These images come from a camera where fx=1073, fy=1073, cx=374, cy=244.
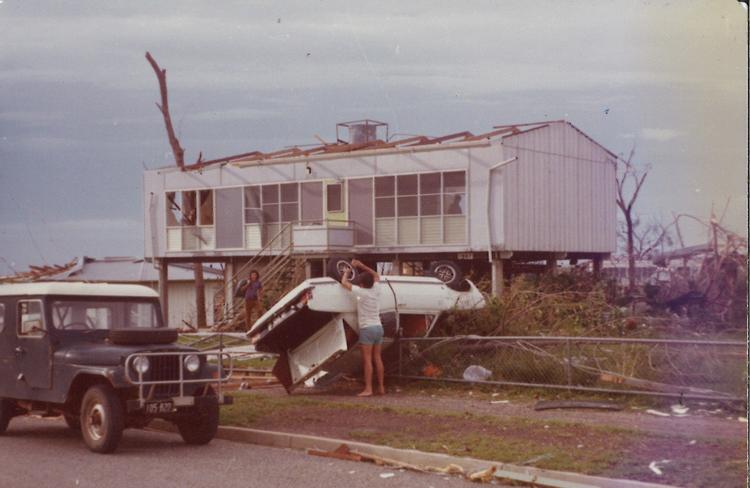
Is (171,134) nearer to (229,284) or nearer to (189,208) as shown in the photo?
(189,208)

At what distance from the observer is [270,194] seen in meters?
39.2

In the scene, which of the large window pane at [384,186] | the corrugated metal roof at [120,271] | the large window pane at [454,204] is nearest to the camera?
the large window pane at [454,204]

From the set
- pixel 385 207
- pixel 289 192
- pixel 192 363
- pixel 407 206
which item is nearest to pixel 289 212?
pixel 289 192

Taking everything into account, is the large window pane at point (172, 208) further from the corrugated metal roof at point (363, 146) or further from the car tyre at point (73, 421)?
the car tyre at point (73, 421)

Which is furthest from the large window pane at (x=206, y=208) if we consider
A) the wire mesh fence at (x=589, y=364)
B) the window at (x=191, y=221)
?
the wire mesh fence at (x=589, y=364)

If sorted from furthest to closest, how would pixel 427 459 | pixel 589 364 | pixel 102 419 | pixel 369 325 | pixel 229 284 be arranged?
pixel 229 284 → pixel 369 325 → pixel 589 364 → pixel 102 419 → pixel 427 459

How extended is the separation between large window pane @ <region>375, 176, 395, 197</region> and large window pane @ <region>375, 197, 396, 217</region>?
180 millimetres

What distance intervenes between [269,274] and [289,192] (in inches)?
136

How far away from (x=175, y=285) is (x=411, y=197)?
938 inches

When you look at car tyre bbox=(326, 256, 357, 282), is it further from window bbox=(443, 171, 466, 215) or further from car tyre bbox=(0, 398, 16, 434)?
window bbox=(443, 171, 466, 215)

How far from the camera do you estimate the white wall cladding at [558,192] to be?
34375 mm

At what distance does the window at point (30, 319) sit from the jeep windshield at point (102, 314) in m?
0.17

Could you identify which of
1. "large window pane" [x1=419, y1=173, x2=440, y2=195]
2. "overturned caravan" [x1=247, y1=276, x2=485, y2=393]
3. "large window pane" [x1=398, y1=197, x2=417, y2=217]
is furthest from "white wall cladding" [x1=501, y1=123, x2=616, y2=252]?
"overturned caravan" [x1=247, y1=276, x2=485, y2=393]

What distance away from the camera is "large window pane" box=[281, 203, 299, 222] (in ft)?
127
